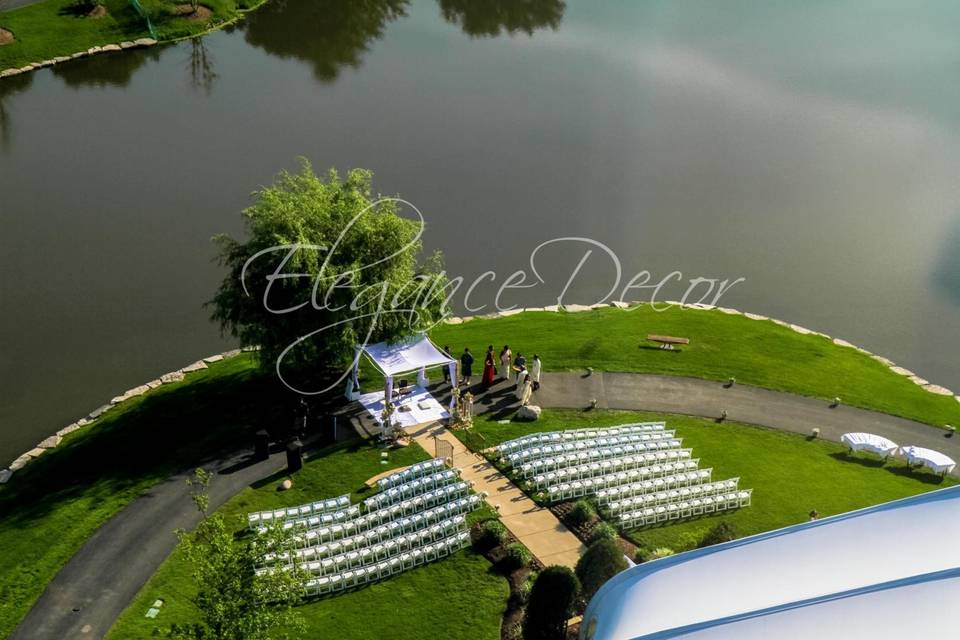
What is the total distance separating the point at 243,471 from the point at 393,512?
5639 millimetres

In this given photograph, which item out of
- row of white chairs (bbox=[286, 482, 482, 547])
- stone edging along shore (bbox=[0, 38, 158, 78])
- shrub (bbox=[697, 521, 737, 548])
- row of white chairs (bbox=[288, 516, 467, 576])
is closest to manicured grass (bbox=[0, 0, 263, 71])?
stone edging along shore (bbox=[0, 38, 158, 78])

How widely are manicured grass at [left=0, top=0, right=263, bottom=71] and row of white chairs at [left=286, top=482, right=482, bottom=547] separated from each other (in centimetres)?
5186

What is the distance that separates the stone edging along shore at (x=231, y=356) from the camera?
33.1 metres

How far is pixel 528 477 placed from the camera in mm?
31062

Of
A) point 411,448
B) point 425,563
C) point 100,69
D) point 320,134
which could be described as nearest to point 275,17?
point 100,69

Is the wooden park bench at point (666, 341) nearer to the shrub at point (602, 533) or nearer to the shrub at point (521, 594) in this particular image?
the shrub at point (602, 533)

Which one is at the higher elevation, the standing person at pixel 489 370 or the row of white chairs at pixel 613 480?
the standing person at pixel 489 370

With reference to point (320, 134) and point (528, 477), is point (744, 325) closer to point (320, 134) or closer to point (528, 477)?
point (528, 477)

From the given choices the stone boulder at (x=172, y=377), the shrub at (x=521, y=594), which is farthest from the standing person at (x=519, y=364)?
the stone boulder at (x=172, y=377)

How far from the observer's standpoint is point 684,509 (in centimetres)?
2984

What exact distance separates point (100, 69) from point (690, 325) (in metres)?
46.9

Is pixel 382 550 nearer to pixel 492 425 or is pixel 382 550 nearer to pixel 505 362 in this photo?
pixel 492 425

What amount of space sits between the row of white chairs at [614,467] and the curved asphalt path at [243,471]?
3930 millimetres

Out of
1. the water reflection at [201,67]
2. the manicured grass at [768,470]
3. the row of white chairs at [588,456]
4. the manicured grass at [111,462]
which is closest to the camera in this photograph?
the manicured grass at [111,462]
